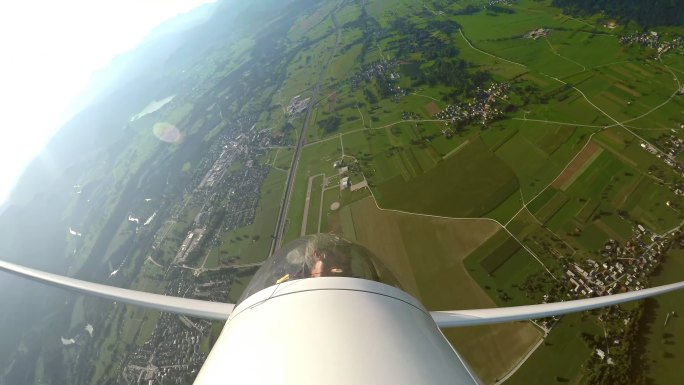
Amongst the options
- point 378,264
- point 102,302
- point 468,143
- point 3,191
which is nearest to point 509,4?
point 468,143

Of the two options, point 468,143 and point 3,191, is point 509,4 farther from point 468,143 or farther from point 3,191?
point 3,191

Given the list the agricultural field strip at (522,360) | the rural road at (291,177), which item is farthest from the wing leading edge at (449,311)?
the rural road at (291,177)

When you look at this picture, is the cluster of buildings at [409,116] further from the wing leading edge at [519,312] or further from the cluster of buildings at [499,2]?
the cluster of buildings at [499,2]

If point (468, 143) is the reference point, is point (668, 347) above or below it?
below

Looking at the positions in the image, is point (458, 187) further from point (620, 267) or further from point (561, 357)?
point (561, 357)

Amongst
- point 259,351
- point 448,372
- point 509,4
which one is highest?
point 259,351
